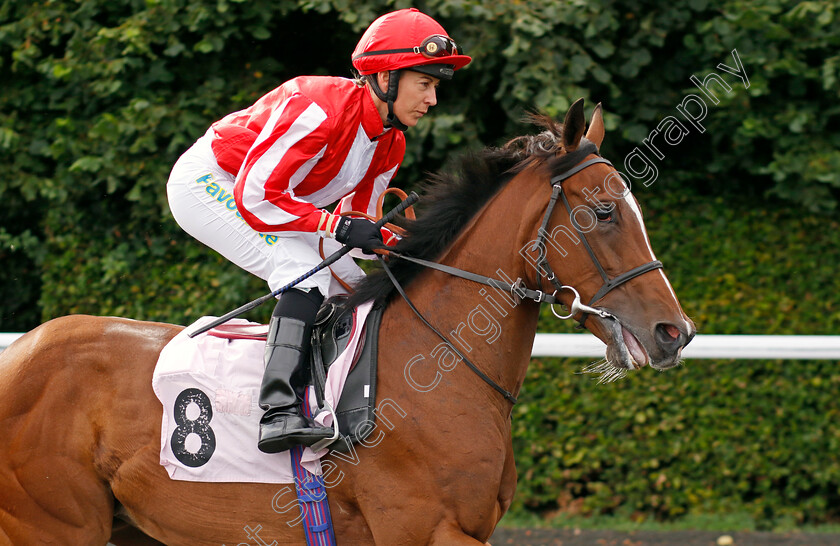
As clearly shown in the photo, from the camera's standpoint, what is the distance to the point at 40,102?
5684 millimetres

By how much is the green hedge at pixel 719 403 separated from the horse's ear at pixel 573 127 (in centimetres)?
276

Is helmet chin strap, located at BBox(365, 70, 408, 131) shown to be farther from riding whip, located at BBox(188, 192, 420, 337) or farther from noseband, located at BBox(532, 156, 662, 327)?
noseband, located at BBox(532, 156, 662, 327)

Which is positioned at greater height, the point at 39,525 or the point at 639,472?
the point at 39,525

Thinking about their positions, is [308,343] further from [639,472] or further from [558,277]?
[639,472]

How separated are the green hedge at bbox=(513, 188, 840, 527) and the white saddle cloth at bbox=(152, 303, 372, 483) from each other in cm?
285

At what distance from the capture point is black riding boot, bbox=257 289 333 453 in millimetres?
2717

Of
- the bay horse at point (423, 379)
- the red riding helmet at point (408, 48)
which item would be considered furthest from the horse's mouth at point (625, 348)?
the red riding helmet at point (408, 48)

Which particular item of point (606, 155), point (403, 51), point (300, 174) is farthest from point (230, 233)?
point (606, 155)

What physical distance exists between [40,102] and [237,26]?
1598 mm

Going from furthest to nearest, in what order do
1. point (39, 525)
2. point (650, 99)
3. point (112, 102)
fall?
point (112, 102) → point (650, 99) → point (39, 525)

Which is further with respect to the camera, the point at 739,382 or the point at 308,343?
the point at 739,382

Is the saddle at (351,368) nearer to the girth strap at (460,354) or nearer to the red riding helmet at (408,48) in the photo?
the girth strap at (460,354)

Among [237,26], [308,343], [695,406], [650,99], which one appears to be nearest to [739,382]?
[695,406]

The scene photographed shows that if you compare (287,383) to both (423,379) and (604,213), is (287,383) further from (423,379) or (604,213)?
(604,213)
